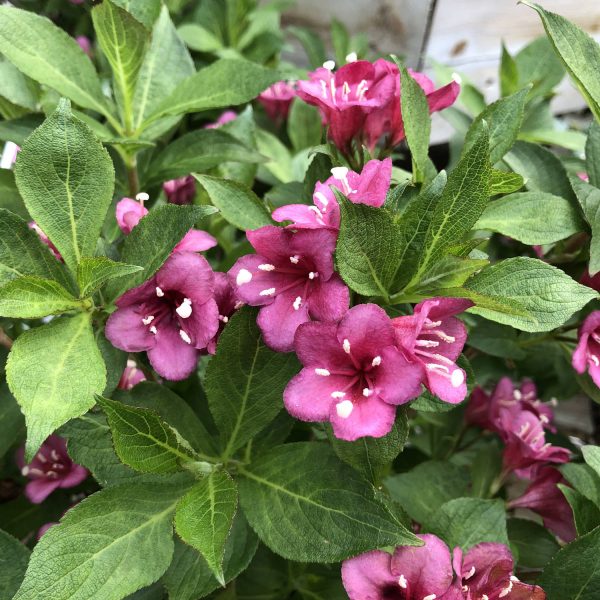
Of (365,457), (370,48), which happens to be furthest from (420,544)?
(370,48)

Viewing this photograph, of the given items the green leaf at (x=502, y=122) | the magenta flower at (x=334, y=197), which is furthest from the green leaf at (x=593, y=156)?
the magenta flower at (x=334, y=197)

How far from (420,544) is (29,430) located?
42cm

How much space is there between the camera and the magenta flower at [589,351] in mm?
870

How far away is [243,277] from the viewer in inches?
29.2

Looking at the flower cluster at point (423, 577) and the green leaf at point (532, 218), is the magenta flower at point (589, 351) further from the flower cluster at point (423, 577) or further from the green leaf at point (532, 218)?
the flower cluster at point (423, 577)

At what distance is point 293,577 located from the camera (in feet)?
3.37

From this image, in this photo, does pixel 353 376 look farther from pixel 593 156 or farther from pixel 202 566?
pixel 593 156

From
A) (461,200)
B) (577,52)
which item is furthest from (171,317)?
(577,52)

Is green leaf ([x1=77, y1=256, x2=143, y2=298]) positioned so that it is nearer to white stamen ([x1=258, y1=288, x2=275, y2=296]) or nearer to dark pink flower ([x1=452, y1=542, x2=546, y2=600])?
white stamen ([x1=258, y1=288, x2=275, y2=296])

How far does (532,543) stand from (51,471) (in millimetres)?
791

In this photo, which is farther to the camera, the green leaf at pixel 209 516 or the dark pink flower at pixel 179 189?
the dark pink flower at pixel 179 189

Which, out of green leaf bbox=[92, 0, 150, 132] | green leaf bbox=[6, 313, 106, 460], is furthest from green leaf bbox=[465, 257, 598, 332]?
green leaf bbox=[92, 0, 150, 132]

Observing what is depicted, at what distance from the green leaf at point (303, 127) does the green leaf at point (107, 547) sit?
904mm

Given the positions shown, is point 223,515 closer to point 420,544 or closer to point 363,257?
point 420,544
